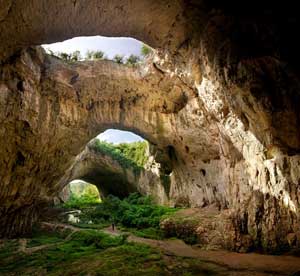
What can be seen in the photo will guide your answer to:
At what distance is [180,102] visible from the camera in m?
14.0

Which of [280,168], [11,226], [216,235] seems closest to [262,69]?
[280,168]

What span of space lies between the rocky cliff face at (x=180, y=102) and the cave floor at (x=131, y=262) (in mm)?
1108

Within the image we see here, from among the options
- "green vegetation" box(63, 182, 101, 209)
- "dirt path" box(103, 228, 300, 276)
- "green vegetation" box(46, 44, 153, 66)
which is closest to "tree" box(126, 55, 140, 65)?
"green vegetation" box(46, 44, 153, 66)

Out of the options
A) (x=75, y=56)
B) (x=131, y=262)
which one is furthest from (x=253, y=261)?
(x=75, y=56)

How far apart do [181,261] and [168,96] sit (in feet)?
29.5

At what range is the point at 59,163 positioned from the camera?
13.7 m

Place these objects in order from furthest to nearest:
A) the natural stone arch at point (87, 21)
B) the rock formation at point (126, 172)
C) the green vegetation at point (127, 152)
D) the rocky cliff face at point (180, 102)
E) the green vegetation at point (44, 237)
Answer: the green vegetation at point (127, 152), the rock formation at point (126, 172), the green vegetation at point (44, 237), the natural stone arch at point (87, 21), the rocky cliff face at point (180, 102)

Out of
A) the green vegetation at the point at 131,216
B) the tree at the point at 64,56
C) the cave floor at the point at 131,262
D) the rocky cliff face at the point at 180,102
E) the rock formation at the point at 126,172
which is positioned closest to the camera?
the cave floor at the point at 131,262

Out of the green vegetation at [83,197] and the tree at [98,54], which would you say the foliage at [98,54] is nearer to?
the tree at [98,54]

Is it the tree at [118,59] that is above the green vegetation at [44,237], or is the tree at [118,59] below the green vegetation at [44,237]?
above

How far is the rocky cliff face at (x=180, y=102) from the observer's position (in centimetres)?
591

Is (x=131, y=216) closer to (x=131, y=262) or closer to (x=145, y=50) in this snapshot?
(x=131, y=262)

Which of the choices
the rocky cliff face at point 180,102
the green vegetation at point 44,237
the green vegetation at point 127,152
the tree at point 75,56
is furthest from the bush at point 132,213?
the tree at point 75,56

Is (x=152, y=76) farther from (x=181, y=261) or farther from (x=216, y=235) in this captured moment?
(x=181, y=261)
